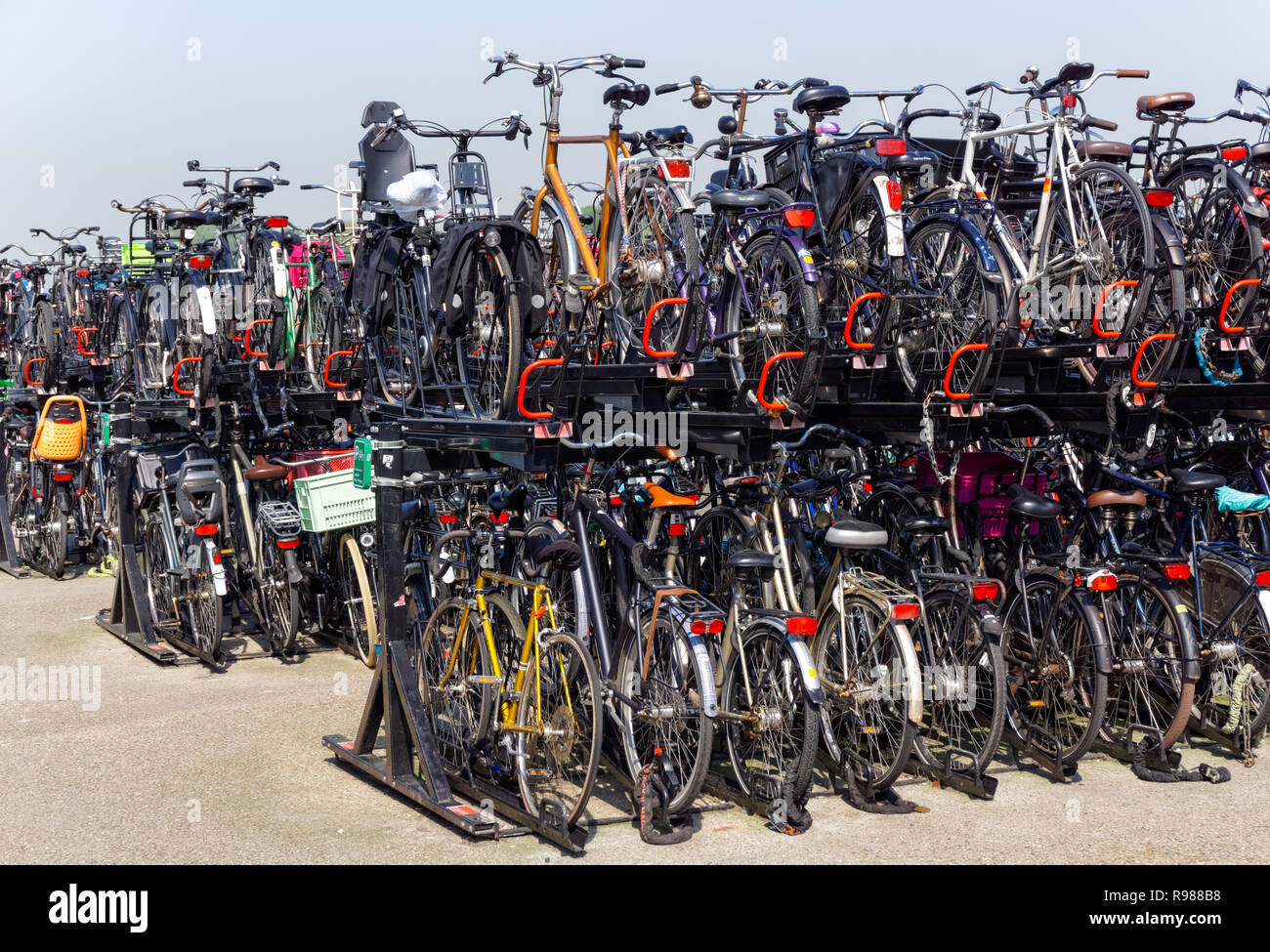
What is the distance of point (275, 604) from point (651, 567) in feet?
13.0

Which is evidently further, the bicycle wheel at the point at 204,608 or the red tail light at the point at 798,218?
the bicycle wheel at the point at 204,608

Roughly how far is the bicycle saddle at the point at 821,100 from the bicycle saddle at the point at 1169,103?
1.71 m

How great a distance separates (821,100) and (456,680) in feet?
10.3

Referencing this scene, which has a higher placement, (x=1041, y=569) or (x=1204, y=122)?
(x=1204, y=122)

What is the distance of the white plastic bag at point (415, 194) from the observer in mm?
6324

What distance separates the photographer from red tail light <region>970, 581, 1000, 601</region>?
19.7 feet

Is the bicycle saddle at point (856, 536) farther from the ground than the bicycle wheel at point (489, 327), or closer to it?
closer to it

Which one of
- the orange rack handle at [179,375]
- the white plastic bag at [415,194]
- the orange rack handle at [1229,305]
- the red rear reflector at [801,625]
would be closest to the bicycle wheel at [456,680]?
the red rear reflector at [801,625]

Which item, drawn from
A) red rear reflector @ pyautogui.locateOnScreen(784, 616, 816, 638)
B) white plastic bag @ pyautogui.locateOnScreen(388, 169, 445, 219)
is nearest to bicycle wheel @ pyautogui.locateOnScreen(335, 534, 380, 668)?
white plastic bag @ pyautogui.locateOnScreen(388, 169, 445, 219)

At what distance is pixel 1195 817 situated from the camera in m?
5.75

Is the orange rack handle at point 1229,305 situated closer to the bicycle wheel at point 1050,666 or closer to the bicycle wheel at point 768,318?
the bicycle wheel at point 1050,666

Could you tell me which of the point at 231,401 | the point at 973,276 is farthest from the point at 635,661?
the point at 231,401

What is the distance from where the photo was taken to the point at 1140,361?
6.07 metres

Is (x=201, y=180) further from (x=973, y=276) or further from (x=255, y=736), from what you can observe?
(x=973, y=276)
